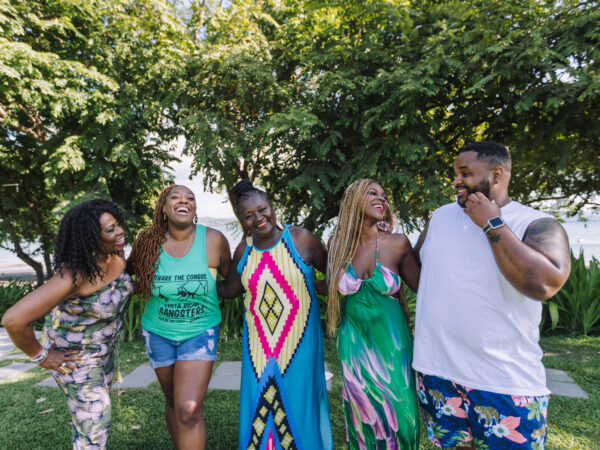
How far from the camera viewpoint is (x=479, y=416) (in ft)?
5.91

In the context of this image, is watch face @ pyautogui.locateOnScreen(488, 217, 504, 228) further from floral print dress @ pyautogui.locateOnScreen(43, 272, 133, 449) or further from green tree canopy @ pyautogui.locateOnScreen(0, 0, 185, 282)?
green tree canopy @ pyautogui.locateOnScreen(0, 0, 185, 282)

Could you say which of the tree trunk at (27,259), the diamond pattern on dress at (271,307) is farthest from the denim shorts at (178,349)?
the tree trunk at (27,259)

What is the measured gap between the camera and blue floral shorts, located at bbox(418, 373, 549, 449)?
67.3 inches

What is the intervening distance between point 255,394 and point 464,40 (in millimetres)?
5805

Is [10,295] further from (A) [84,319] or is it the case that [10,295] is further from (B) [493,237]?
(B) [493,237]

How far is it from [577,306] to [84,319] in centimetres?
672

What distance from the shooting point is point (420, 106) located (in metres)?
6.98

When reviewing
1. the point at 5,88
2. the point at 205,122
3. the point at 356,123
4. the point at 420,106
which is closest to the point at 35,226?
the point at 5,88

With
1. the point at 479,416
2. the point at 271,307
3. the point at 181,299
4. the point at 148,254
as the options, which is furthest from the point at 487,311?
the point at 148,254

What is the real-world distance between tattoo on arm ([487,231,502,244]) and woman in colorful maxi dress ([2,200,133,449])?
1966 mm

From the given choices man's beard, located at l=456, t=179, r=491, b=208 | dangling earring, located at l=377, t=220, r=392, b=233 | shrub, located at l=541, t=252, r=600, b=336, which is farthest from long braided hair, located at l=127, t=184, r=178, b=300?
shrub, located at l=541, t=252, r=600, b=336

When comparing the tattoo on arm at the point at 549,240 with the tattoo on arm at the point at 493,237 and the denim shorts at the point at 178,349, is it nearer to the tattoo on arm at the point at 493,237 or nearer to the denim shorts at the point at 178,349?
the tattoo on arm at the point at 493,237

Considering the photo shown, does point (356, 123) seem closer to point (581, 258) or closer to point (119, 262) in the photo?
point (581, 258)

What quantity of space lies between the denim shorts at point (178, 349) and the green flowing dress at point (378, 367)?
0.88 metres
